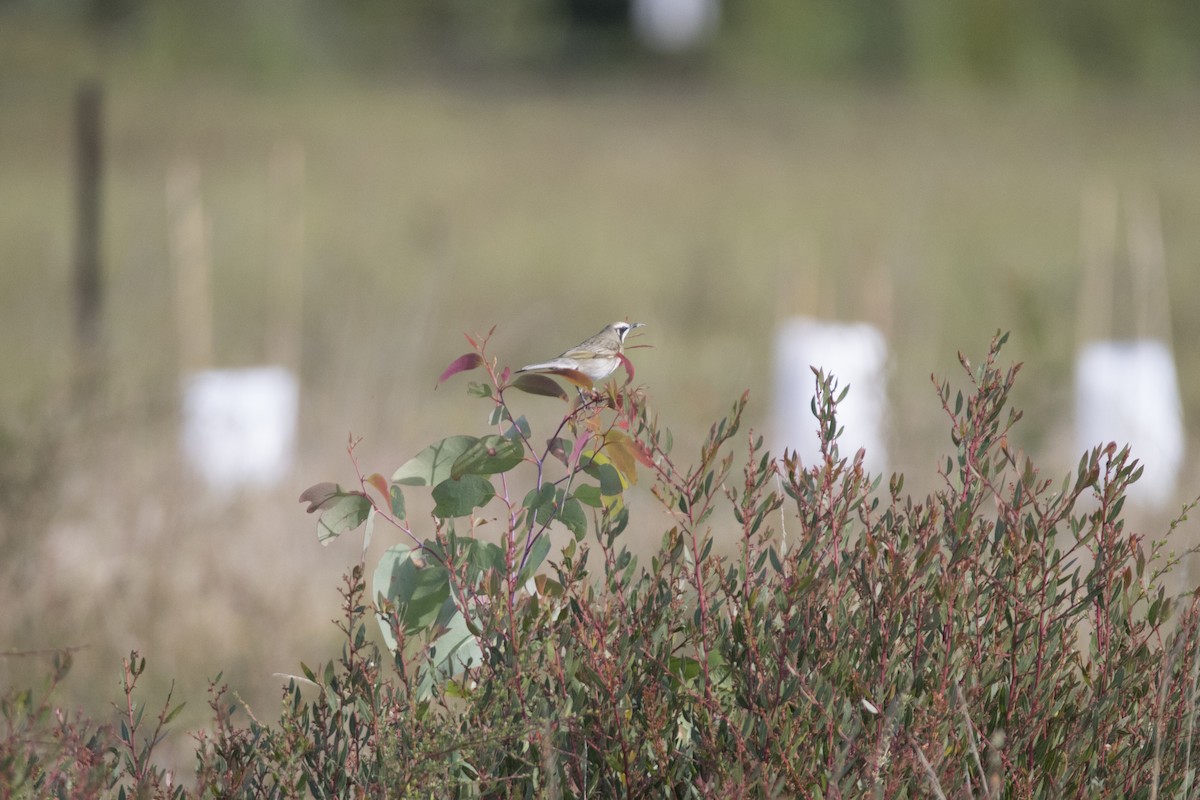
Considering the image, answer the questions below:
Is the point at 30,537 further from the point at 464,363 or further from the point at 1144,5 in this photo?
the point at 1144,5

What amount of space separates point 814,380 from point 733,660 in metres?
4.27

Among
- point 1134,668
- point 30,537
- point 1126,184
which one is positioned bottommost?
point 30,537

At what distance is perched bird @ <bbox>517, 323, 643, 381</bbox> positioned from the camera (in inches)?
65.2

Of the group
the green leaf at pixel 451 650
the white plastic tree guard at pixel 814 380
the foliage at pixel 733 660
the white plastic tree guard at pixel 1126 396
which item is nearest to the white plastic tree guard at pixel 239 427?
the white plastic tree guard at pixel 814 380

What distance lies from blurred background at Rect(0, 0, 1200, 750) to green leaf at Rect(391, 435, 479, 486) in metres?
2.08

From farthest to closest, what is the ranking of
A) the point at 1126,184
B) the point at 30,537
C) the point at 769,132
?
the point at 769,132, the point at 1126,184, the point at 30,537

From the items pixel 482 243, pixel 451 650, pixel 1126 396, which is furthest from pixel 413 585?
pixel 482 243

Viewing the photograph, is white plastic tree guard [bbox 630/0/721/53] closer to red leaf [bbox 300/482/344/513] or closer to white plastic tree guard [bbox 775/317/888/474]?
white plastic tree guard [bbox 775/317/888/474]

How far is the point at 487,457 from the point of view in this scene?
1.83 m

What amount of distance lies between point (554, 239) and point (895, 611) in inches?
646

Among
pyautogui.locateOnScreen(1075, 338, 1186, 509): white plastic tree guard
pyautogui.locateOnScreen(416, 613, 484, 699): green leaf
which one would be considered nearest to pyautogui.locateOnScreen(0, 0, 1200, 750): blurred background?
pyautogui.locateOnScreen(1075, 338, 1186, 509): white plastic tree guard

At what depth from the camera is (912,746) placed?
169 cm

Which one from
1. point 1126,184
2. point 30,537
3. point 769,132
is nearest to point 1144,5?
point 769,132

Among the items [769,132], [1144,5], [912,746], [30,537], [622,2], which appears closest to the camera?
[912,746]
